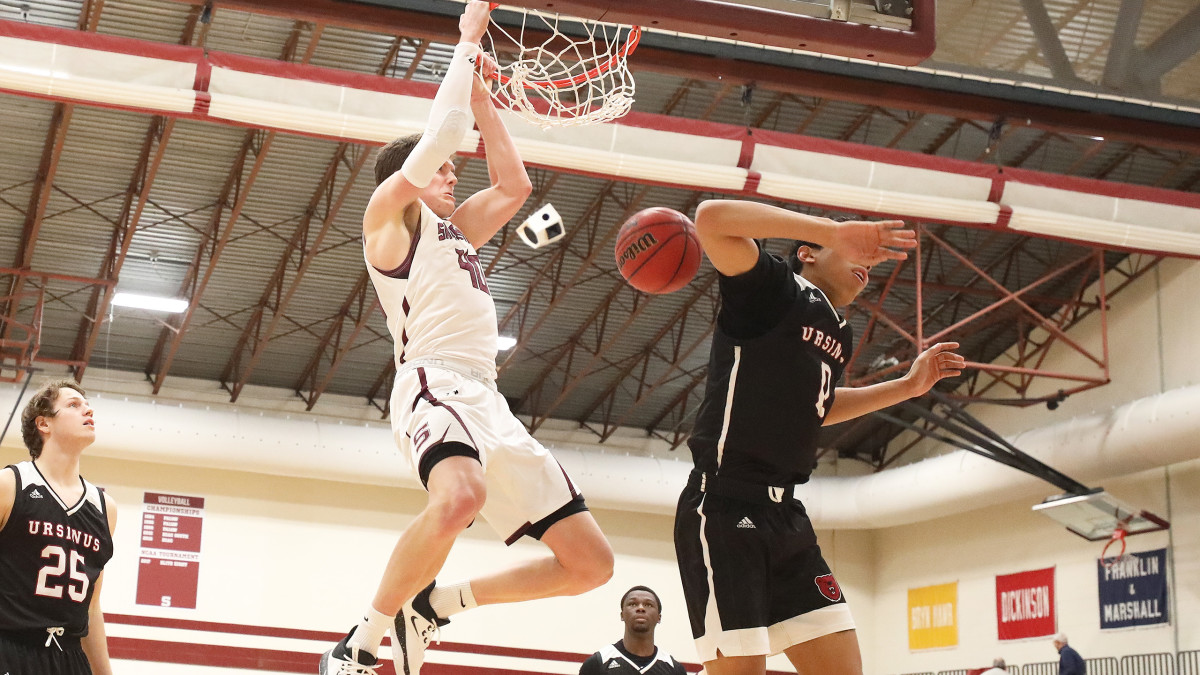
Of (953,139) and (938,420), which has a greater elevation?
(953,139)

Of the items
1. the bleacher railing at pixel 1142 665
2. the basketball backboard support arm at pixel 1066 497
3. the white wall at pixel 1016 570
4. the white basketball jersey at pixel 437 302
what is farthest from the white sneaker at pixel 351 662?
the white wall at pixel 1016 570

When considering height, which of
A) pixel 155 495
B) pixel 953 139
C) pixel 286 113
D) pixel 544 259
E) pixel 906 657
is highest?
pixel 953 139

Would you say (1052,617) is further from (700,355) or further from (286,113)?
(286,113)

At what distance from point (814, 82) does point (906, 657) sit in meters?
14.5

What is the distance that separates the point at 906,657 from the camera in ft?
76.6

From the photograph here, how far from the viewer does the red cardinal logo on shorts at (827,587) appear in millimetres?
4684

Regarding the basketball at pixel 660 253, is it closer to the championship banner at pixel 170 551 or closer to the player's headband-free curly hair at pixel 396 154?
the player's headband-free curly hair at pixel 396 154

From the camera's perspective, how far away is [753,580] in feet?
15.0

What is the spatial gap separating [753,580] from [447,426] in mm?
1280

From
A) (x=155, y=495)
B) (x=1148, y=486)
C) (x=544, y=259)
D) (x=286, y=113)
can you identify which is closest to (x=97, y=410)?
(x=155, y=495)

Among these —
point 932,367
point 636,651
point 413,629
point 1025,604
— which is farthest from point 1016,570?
point 413,629

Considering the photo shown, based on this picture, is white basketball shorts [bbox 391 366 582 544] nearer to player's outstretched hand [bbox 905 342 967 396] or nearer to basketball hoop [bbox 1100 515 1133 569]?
player's outstretched hand [bbox 905 342 967 396]

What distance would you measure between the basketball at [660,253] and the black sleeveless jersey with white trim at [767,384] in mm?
872

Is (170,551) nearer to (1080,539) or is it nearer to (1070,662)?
(1070,662)
